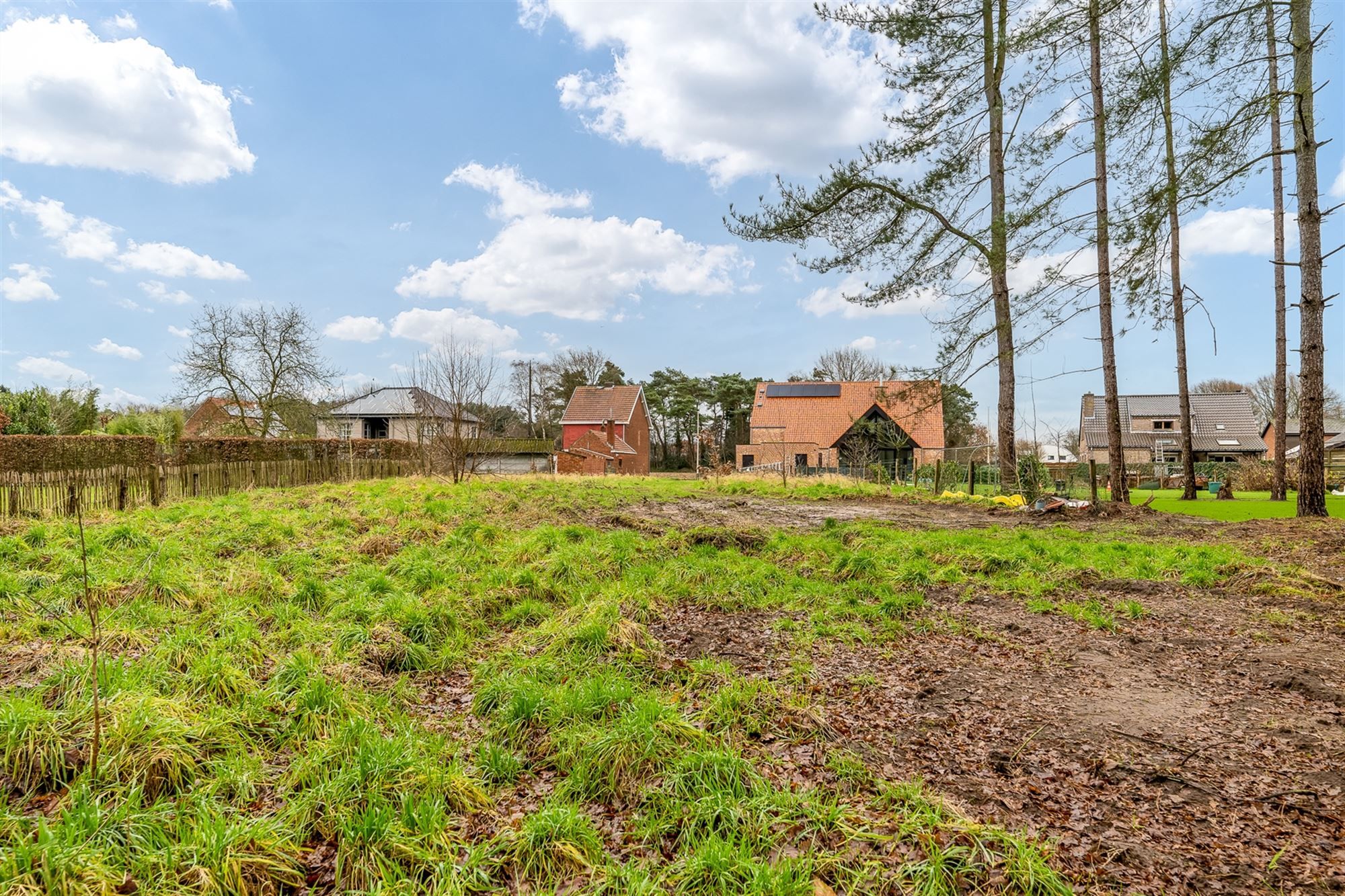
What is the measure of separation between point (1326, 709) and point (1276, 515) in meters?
12.0

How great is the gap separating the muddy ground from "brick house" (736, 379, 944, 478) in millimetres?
22598

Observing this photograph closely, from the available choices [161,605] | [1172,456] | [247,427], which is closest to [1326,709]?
[161,605]

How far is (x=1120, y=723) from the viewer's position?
341 cm

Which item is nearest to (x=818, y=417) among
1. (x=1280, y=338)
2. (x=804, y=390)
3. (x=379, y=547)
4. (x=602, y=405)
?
(x=804, y=390)

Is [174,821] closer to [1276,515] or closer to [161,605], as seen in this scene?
[161,605]

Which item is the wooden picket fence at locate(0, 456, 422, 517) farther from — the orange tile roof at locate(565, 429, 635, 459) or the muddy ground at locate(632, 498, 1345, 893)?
the orange tile roof at locate(565, 429, 635, 459)

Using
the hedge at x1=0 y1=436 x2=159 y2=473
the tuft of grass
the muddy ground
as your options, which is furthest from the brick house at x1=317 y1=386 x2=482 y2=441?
the tuft of grass

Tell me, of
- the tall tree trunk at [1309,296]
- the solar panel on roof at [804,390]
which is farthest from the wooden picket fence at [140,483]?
the solar panel on roof at [804,390]

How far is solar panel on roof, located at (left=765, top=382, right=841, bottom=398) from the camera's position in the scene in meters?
37.2

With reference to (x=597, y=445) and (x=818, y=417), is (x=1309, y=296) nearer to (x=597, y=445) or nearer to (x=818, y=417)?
(x=818, y=417)

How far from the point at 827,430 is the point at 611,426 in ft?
46.4

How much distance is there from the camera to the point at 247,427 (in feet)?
90.5

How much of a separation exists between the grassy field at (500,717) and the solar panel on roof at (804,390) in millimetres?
30607

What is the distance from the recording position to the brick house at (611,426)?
38719 mm
